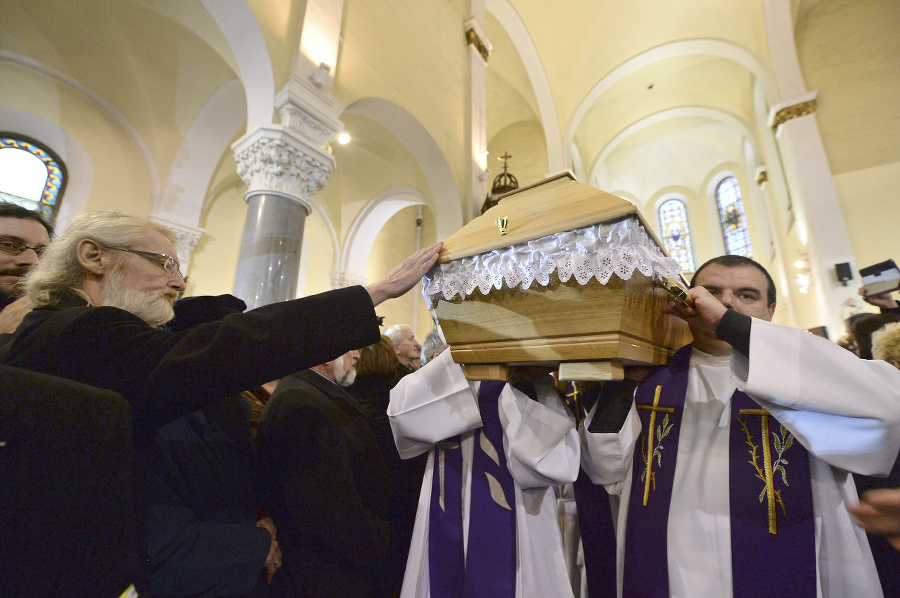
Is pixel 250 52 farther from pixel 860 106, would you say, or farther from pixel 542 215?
pixel 860 106

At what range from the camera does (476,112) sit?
6840mm

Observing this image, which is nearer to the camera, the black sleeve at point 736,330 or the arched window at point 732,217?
the black sleeve at point 736,330

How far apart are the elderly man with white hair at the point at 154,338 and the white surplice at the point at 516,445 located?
1.43 ft

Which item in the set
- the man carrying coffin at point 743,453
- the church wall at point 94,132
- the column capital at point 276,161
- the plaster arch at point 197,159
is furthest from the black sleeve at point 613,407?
the church wall at point 94,132

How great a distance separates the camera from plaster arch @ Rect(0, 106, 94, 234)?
18.5ft

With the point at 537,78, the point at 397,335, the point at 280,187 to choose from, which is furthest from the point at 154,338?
the point at 537,78

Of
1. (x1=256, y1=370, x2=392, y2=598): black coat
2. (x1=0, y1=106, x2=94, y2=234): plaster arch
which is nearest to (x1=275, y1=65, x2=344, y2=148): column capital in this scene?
(x1=256, y1=370, x2=392, y2=598): black coat

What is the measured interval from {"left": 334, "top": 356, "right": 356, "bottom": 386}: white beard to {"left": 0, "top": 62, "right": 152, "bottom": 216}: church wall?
596cm

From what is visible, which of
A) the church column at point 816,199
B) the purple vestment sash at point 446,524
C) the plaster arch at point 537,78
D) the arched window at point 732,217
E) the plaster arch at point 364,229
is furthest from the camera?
the arched window at point 732,217

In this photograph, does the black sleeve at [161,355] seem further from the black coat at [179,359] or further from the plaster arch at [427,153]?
the plaster arch at [427,153]

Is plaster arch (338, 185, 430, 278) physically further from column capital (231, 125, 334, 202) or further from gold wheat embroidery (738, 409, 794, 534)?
gold wheat embroidery (738, 409, 794, 534)

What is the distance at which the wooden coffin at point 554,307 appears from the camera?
109 centimetres

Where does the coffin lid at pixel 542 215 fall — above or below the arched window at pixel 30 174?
below

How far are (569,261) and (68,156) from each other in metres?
7.80
